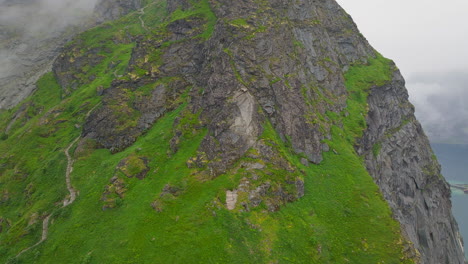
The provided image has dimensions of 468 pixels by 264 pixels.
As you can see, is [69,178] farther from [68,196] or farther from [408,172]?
[408,172]

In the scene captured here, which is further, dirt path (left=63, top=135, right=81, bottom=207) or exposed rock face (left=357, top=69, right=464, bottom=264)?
exposed rock face (left=357, top=69, right=464, bottom=264)

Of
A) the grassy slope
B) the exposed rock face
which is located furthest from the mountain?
the exposed rock face

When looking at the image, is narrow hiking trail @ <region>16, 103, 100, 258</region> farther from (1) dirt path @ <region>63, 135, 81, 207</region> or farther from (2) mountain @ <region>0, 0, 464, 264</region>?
(2) mountain @ <region>0, 0, 464, 264</region>

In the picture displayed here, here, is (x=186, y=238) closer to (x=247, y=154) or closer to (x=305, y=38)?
(x=247, y=154)

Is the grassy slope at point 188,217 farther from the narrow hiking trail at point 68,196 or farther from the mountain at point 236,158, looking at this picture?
the narrow hiking trail at point 68,196

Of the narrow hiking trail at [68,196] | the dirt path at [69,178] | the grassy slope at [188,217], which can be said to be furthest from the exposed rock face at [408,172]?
the narrow hiking trail at [68,196]

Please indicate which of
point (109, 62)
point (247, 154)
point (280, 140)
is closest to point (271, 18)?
point (280, 140)

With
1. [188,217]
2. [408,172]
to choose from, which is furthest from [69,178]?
[408,172]

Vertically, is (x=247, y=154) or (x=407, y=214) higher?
(x=247, y=154)
